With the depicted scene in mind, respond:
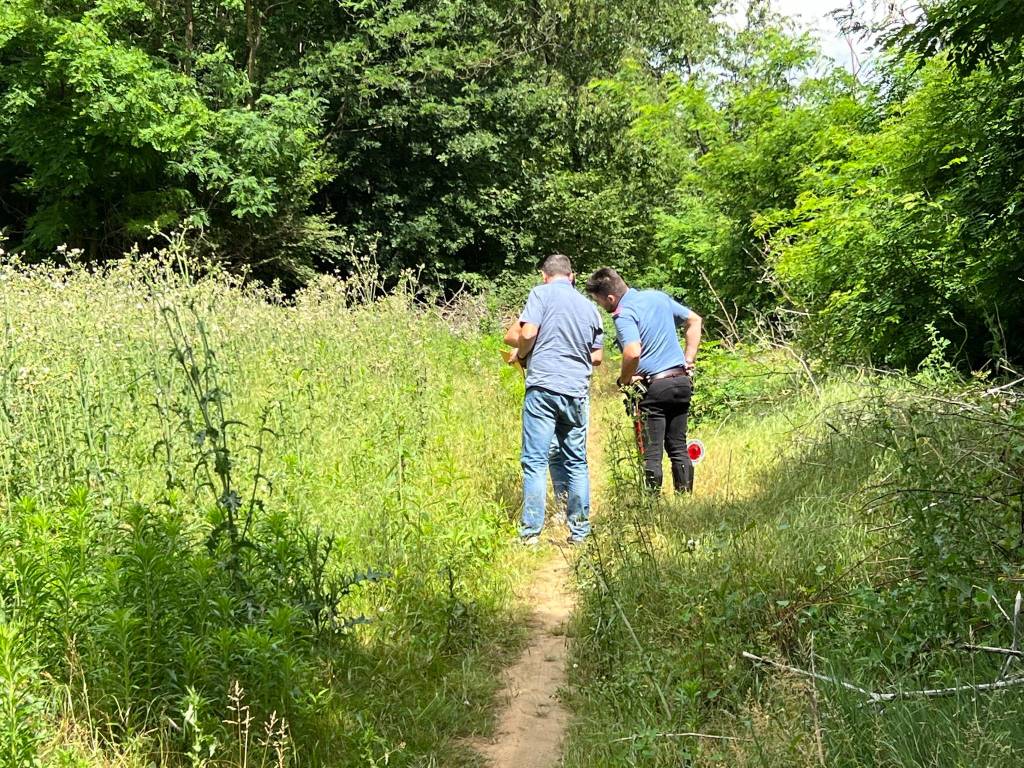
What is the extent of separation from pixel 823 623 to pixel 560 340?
277cm

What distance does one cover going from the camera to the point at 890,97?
32.3ft

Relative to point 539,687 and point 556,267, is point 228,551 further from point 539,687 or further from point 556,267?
point 556,267

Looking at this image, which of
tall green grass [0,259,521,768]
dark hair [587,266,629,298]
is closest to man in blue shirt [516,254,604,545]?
tall green grass [0,259,521,768]

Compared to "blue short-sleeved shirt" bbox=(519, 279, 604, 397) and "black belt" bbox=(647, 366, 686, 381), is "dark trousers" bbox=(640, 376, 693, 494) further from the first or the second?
"blue short-sleeved shirt" bbox=(519, 279, 604, 397)

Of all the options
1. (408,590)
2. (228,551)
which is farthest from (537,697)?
(228,551)

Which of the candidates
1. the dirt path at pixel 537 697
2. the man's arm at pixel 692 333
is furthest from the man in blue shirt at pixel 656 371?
the dirt path at pixel 537 697

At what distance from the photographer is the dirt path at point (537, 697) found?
3.33 metres

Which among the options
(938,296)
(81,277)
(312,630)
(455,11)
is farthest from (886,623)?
(455,11)

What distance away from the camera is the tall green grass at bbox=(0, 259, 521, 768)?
2.85 m

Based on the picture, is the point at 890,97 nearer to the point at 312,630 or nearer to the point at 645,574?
the point at 645,574

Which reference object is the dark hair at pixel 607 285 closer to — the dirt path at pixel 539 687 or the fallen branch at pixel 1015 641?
the dirt path at pixel 539 687

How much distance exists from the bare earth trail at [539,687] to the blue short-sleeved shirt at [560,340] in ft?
3.96

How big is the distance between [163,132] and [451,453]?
12136 mm

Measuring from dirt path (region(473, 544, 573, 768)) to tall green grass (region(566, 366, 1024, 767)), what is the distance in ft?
0.43
